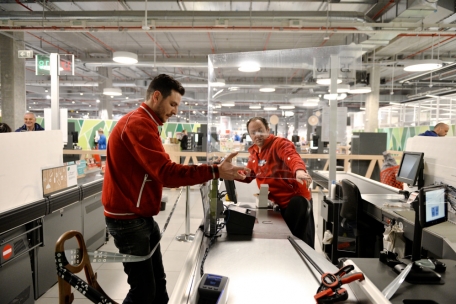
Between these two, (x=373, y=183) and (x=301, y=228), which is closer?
(x=301, y=228)

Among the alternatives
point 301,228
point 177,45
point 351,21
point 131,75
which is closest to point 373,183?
point 301,228

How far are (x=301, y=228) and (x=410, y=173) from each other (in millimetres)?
1361

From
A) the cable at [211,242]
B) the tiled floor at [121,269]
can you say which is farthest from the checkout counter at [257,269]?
the tiled floor at [121,269]

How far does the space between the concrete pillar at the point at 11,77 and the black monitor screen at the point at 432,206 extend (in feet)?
30.3

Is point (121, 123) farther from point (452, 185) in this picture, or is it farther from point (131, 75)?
point (131, 75)

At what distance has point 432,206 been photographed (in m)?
1.75

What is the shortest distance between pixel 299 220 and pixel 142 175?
4.63 ft

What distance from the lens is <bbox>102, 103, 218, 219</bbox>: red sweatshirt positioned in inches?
65.6

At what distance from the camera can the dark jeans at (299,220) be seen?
2.59 m

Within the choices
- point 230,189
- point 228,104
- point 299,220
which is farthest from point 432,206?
point 228,104

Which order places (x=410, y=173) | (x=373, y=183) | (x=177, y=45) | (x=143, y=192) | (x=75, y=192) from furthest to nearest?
(x=177, y=45) < (x=373, y=183) < (x=75, y=192) < (x=410, y=173) < (x=143, y=192)

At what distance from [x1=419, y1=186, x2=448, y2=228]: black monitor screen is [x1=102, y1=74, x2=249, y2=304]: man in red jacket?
0.98 meters

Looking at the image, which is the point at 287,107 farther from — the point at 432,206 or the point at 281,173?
the point at 432,206

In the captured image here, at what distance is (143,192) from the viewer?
1803 millimetres
